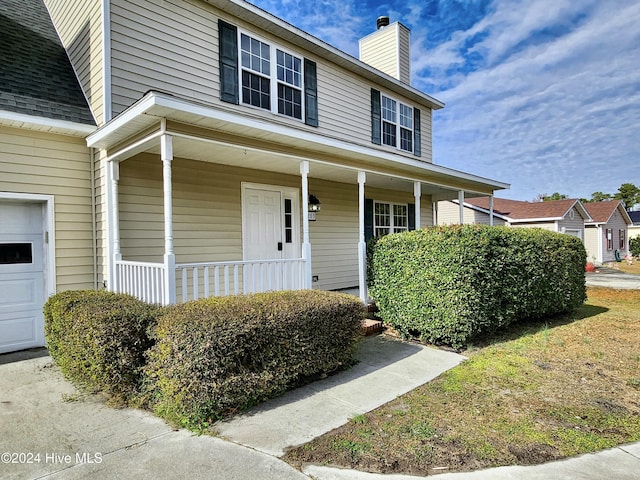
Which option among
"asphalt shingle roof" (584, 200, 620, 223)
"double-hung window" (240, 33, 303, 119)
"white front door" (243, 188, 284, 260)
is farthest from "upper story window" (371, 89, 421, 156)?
"asphalt shingle roof" (584, 200, 620, 223)

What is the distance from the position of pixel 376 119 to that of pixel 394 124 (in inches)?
37.5

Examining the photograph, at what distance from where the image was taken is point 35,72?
594 centimetres

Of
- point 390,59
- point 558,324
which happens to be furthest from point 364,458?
point 390,59

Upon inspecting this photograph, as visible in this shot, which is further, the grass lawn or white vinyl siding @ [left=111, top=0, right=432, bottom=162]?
white vinyl siding @ [left=111, top=0, right=432, bottom=162]

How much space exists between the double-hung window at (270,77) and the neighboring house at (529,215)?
14905mm

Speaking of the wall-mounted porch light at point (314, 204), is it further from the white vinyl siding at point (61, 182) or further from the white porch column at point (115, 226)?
the white vinyl siding at point (61, 182)

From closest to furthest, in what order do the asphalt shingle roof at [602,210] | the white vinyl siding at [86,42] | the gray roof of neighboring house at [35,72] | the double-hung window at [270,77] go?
the gray roof of neighboring house at [35,72] < the white vinyl siding at [86,42] < the double-hung window at [270,77] < the asphalt shingle roof at [602,210]

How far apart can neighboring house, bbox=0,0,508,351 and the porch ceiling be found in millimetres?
24

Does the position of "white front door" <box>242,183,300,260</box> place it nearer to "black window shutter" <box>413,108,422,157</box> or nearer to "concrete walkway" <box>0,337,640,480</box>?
"concrete walkway" <box>0,337,640,480</box>

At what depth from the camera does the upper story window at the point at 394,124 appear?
10.5 meters

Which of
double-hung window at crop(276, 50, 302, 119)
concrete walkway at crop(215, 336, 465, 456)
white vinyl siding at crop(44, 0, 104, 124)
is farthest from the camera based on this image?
double-hung window at crop(276, 50, 302, 119)

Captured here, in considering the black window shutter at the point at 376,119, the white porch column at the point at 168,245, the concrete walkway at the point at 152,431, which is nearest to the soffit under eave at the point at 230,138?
the white porch column at the point at 168,245

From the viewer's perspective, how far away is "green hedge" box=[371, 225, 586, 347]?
213 inches

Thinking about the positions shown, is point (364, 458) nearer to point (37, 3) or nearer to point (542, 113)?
point (37, 3)
